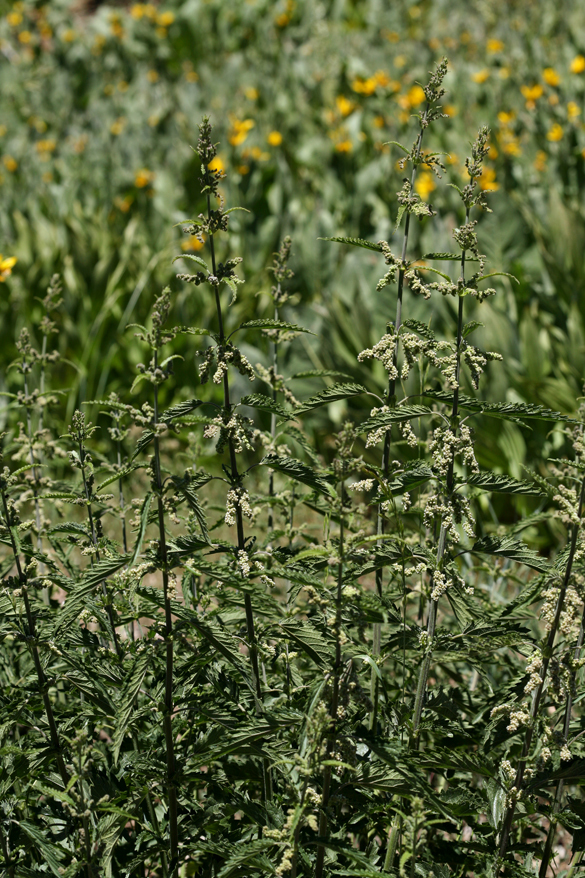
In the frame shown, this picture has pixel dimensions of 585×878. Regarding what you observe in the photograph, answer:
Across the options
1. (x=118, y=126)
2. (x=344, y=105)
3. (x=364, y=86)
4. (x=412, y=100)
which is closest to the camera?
(x=344, y=105)

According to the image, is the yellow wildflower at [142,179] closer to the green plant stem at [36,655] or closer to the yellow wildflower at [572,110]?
the yellow wildflower at [572,110]

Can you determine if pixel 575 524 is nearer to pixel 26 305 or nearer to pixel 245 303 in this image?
pixel 245 303

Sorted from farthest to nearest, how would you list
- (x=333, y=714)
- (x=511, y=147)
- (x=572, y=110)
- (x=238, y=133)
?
(x=238, y=133)
(x=572, y=110)
(x=511, y=147)
(x=333, y=714)

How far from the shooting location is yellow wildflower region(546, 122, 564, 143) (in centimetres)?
587

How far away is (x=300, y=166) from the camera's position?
644cm

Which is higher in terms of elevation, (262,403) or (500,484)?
(262,403)

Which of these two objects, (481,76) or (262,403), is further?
(481,76)

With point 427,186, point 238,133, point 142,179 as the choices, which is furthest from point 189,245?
point 427,186

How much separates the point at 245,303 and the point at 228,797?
344 centimetres

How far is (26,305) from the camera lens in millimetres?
4645

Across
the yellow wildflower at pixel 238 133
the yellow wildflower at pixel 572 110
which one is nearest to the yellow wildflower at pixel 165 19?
the yellow wildflower at pixel 238 133

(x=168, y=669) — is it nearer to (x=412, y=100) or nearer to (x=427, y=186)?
(x=427, y=186)

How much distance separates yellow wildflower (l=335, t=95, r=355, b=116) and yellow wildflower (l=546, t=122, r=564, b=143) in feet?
4.93

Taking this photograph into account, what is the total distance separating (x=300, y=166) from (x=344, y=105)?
1.83ft
